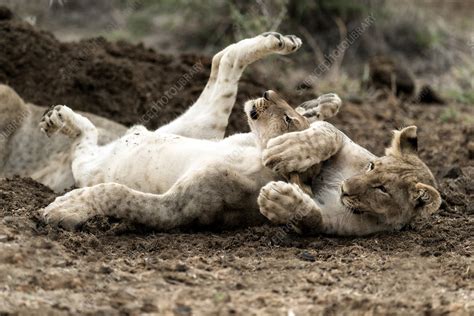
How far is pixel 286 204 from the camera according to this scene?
446 centimetres

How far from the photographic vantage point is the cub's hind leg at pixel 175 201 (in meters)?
4.68

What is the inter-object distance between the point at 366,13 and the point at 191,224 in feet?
26.8

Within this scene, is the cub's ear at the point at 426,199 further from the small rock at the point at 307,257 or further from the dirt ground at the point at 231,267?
the small rock at the point at 307,257

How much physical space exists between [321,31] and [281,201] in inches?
329

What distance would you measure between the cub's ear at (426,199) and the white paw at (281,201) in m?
0.61

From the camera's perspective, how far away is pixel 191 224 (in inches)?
188

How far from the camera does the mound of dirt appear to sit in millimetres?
7266

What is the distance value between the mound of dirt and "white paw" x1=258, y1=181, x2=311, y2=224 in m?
2.90

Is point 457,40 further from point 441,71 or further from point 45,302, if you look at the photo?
point 45,302

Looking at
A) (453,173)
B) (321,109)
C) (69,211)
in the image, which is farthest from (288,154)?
(453,173)

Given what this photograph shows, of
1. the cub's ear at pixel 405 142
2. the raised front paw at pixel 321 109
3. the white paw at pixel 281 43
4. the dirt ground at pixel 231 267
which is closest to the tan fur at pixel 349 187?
the cub's ear at pixel 405 142

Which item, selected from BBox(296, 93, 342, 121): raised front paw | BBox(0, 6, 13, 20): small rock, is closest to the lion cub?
BBox(296, 93, 342, 121): raised front paw

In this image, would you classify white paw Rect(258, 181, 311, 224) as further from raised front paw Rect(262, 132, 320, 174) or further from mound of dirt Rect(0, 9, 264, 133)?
mound of dirt Rect(0, 9, 264, 133)

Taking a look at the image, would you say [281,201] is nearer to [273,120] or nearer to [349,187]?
[349,187]
